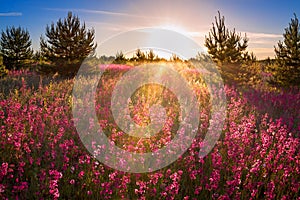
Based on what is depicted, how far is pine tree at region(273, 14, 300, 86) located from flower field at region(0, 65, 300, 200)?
5.80m

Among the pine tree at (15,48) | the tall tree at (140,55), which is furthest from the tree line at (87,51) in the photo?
the tall tree at (140,55)

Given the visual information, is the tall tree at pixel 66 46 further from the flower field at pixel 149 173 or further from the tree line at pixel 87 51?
the flower field at pixel 149 173

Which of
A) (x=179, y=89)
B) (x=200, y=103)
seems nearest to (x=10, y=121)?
(x=200, y=103)

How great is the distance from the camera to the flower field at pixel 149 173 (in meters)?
3.53

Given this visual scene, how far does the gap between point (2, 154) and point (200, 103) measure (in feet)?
17.3

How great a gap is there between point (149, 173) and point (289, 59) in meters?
12.4

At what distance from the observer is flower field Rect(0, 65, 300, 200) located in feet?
11.6

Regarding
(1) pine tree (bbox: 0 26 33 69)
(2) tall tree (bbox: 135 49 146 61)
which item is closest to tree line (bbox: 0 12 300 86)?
(1) pine tree (bbox: 0 26 33 69)

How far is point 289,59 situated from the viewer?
14.2 m

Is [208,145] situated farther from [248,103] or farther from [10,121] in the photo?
[248,103]

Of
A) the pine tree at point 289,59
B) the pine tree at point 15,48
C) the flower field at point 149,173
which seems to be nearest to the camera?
the flower field at point 149,173

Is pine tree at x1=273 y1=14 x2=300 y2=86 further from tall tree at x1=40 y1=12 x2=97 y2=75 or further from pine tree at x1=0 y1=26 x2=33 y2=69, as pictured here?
pine tree at x1=0 y1=26 x2=33 y2=69

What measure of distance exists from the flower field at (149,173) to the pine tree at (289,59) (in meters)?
5.80

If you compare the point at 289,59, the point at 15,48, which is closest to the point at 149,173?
the point at 289,59
